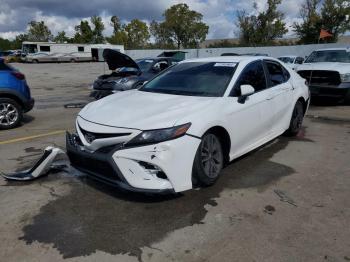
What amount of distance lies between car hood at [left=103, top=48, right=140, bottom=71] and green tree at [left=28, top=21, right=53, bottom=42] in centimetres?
8558

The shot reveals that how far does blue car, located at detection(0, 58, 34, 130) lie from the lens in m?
7.96

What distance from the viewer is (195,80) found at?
521 cm

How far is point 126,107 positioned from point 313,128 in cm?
509

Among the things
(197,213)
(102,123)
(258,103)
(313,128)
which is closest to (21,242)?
(102,123)

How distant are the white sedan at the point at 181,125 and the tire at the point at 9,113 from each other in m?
3.94

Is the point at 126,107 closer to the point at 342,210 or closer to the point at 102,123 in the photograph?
the point at 102,123

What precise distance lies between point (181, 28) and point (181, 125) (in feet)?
246

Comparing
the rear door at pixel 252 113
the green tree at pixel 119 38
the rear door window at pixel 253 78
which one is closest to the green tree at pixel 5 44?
the green tree at pixel 119 38

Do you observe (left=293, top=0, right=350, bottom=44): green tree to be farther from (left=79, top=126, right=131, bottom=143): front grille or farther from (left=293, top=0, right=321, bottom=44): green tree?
(left=79, top=126, right=131, bottom=143): front grille

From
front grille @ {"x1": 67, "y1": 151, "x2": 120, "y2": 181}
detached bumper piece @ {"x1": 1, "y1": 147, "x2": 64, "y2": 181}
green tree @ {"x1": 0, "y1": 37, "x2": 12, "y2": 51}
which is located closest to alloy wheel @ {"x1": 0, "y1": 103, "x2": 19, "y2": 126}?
detached bumper piece @ {"x1": 1, "y1": 147, "x2": 64, "y2": 181}

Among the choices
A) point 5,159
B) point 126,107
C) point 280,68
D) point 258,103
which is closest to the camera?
point 126,107

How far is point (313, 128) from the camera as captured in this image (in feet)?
26.5

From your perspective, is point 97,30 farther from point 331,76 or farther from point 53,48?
point 331,76

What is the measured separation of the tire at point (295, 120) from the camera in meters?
6.80
